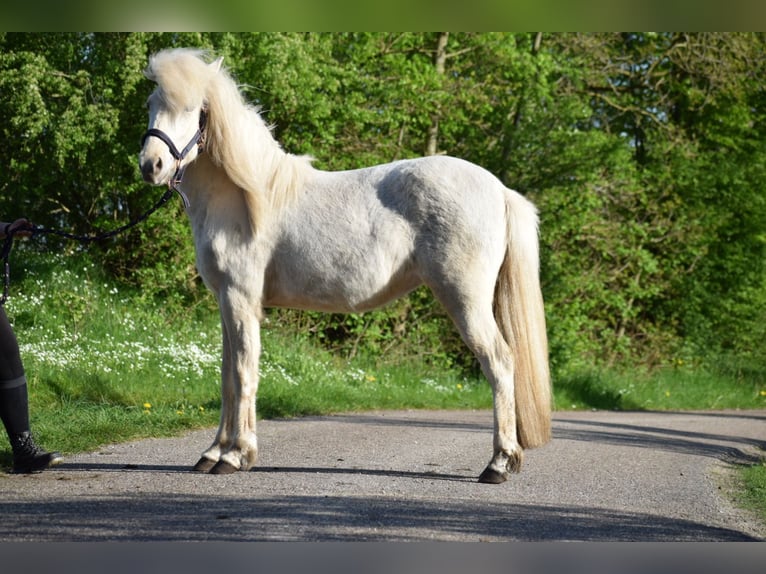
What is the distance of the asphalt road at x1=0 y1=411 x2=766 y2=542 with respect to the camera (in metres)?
4.46

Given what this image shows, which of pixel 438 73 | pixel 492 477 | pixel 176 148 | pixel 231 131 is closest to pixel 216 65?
pixel 231 131

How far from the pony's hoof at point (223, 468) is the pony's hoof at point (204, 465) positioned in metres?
0.09

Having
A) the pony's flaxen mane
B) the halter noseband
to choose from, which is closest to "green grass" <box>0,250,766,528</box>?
the halter noseband

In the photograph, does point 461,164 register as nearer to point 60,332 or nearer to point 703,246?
point 60,332

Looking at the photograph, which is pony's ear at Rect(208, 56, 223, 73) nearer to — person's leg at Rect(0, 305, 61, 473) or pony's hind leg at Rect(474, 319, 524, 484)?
person's leg at Rect(0, 305, 61, 473)

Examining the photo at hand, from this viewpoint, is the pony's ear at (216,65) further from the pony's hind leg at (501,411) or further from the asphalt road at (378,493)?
the asphalt road at (378,493)

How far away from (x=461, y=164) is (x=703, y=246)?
50.6ft

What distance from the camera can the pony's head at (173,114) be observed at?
6094mm

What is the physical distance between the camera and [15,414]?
6.21m

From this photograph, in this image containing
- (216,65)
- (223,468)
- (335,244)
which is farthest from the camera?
(216,65)

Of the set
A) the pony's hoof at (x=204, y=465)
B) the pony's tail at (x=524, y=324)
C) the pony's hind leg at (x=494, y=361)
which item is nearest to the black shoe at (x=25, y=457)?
the pony's hoof at (x=204, y=465)

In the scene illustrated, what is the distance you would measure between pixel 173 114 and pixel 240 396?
1883 mm

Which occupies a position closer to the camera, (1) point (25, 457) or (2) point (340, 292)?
(1) point (25, 457)

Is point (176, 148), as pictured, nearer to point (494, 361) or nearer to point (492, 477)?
point (494, 361)
